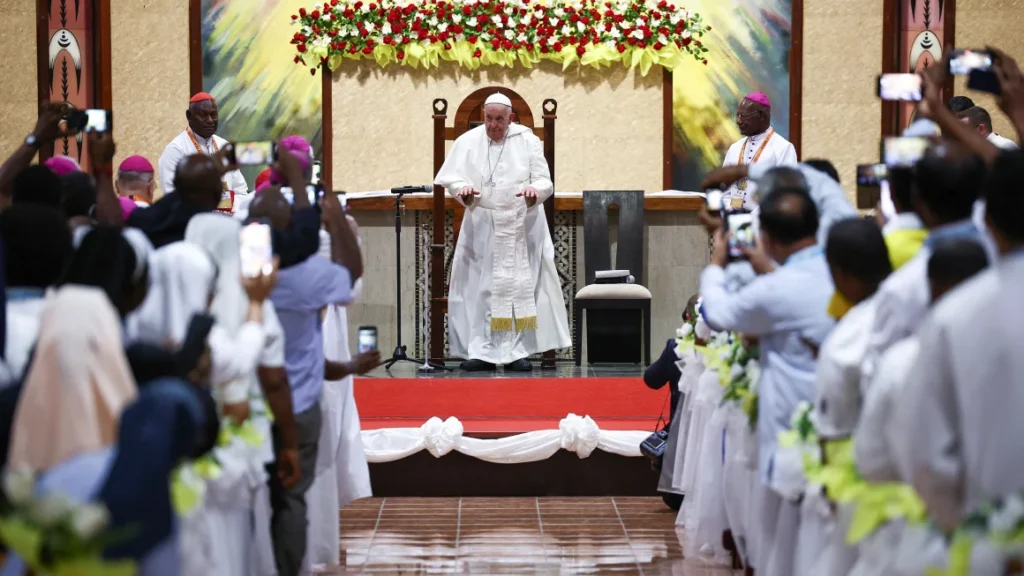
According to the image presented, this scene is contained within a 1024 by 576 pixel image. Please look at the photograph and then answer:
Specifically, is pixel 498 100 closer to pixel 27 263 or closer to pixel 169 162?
pixel 169 162

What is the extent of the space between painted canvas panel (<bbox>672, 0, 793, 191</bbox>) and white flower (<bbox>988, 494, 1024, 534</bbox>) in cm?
1017

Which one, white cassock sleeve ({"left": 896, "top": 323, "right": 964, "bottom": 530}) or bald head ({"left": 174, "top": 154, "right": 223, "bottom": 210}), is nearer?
white cassock sleeve ({"left": 896, "top": 323, "right": 964, "bottom": 530})

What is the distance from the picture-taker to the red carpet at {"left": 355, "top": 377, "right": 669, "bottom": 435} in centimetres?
831

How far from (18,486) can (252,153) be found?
7.53ft

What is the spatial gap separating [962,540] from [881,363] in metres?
0.58

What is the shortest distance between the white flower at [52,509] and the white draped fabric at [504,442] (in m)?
5.46

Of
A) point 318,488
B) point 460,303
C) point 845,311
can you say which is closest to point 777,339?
point 845,311

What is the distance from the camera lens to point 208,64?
42.1 feet

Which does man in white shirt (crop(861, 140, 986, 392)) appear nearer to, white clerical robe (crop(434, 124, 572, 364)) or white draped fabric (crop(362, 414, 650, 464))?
white draped fabric (crop(362, 414, 650, 464))

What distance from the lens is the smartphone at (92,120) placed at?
4.94 m

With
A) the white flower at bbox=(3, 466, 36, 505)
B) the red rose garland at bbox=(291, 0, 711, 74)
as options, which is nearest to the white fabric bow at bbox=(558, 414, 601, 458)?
the red rose garland at bbox=(291, 0, 711, 74)

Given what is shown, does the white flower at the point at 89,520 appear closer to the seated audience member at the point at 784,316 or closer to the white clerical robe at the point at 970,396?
the white clerical robe at the point at 970,396

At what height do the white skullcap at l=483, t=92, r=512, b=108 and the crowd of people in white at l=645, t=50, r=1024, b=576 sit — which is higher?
the white skullcap at l=483, t=92, r=512, b=108

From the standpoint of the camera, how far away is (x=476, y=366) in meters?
9.91
